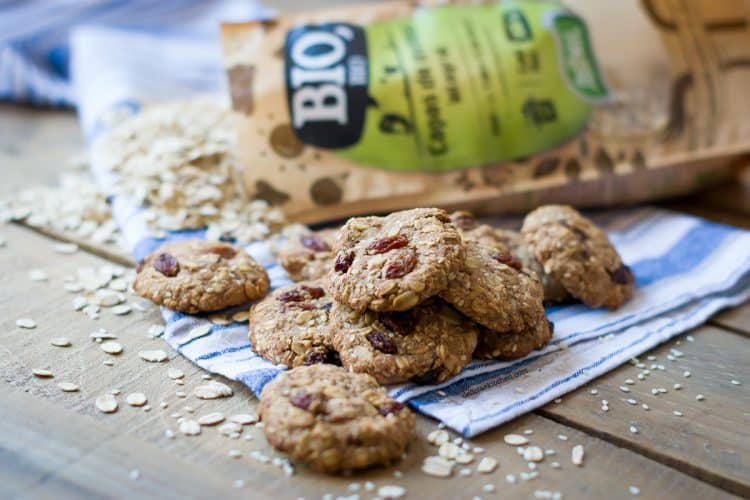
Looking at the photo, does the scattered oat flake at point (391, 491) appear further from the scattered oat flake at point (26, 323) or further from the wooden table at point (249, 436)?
the scattered oat flake at point (26, 323)

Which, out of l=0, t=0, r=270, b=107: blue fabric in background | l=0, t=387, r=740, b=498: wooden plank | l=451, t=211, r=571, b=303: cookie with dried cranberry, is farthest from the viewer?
l=0, t=0, r=270, b=107: blue fabric in background

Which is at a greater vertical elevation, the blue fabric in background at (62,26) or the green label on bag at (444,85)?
the blue fabric in background at (62,26)

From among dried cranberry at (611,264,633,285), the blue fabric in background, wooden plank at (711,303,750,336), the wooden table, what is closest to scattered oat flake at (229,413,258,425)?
the wooden table

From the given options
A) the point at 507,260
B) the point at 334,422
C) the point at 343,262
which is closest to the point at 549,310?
the point at 507,260

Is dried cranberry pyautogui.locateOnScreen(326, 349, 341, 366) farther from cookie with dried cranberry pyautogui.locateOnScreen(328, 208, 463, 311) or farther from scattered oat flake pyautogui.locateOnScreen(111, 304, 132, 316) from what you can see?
scattered oat flake pyautogui.locateOnScreen(111, 304, 132, 316)

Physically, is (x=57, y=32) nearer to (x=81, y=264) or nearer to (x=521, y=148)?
(x=81, y=264)

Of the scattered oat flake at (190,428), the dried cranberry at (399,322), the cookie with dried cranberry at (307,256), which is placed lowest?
the scattered oat flake at (190,428)

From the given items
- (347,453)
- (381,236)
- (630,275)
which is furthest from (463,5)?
(347,453)

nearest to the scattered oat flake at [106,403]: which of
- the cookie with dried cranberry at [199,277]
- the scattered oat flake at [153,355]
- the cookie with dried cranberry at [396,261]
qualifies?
the scattered oat flake at [153,355]
